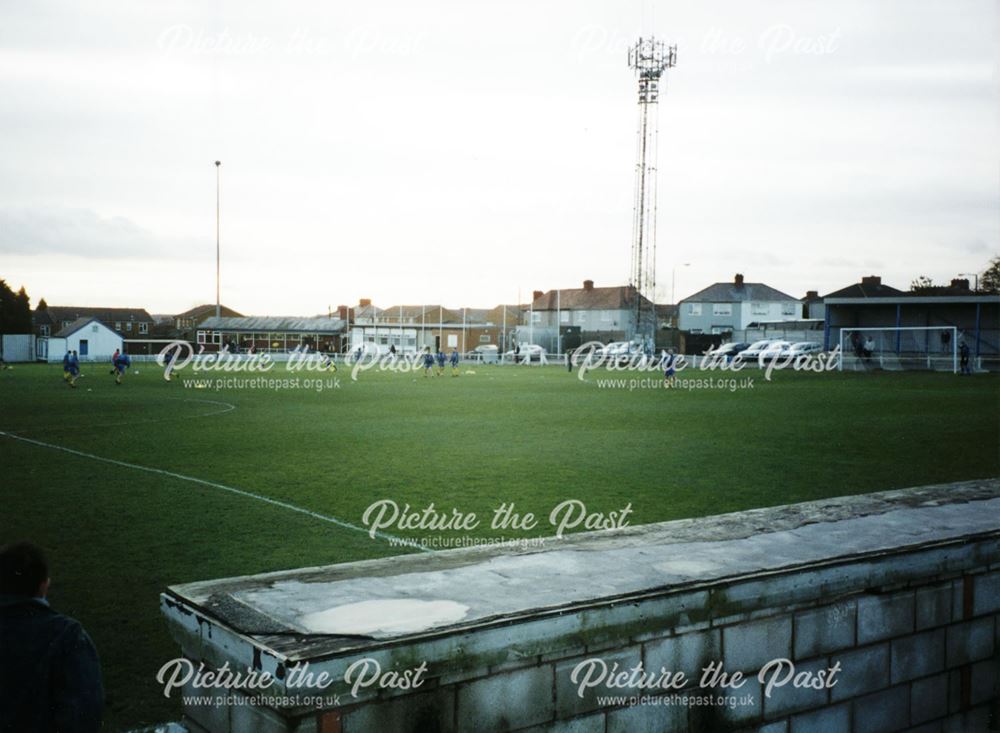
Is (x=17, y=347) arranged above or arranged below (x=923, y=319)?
below

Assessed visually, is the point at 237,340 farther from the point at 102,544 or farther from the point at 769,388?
the point at 102,544

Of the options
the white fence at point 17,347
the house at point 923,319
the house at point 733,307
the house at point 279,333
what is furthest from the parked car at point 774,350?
the white fence at point 17,347

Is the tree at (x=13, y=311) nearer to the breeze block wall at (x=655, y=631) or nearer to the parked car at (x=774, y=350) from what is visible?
the parked car at (x=774, y=350)

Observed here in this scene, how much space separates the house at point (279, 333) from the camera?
107812 millimetres

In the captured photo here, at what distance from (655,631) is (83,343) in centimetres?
8640

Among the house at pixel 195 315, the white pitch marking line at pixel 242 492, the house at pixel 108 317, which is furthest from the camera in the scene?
the house at pixel 195 315

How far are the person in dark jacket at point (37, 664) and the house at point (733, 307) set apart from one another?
95670mm

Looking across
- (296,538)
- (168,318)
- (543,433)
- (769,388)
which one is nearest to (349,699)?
(296,538)

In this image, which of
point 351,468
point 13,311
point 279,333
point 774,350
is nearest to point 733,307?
point 774,350

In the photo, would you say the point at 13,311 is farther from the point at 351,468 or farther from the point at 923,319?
the point at 351,468

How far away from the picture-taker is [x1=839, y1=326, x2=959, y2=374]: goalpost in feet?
152

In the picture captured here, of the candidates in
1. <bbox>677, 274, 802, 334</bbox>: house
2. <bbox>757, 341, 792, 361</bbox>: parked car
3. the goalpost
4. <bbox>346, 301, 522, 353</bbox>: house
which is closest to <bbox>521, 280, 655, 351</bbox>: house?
<bbox>346, 301, 522, 353</bbox>: house

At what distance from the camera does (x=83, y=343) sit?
80.1 m

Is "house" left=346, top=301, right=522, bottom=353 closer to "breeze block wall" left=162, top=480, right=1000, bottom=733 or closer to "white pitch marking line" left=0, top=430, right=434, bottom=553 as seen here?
"white pitch marking line" left=0, top=430, right=434, bottom=553
